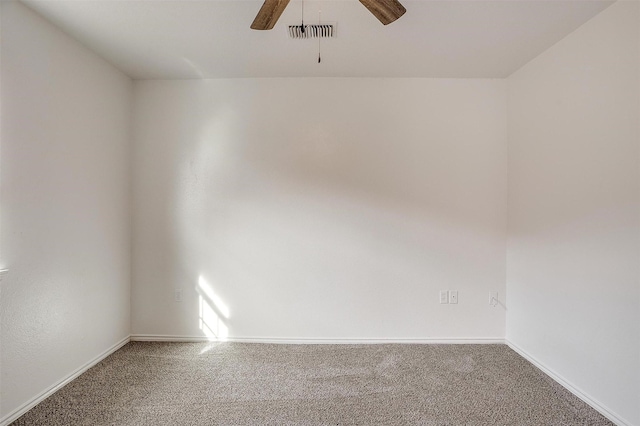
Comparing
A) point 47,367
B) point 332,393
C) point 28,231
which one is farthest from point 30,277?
point 332,393

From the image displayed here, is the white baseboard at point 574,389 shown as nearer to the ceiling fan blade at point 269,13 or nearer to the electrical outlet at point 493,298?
the electrical outlet at point 493,298

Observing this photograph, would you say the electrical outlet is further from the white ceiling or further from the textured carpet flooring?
the white ceiling

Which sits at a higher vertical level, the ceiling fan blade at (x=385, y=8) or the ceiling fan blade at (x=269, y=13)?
the ceiling fan blade at (x=269, y=13)

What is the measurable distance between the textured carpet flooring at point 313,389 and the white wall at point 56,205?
0.30 meters

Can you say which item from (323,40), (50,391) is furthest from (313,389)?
(323,40)

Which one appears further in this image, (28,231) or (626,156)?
(28,231)

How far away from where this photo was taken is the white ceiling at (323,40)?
177 centimetres

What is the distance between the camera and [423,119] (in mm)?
2689

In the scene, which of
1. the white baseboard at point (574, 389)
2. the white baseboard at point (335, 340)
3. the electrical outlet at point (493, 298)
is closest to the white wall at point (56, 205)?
the white baseboard at point (335, 340)

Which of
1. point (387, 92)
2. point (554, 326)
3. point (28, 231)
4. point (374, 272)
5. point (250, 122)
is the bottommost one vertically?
point (554, 326)

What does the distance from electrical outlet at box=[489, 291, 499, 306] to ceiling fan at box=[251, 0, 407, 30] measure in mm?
2463

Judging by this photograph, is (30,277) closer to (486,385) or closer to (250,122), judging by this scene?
(250,122)

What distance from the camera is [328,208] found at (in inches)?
105

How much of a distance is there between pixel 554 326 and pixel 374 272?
1.38 meters
